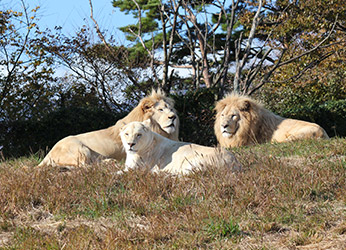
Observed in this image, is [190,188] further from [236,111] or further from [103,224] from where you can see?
[236,111]

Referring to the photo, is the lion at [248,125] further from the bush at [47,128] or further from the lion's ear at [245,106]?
the bush at [47,128]

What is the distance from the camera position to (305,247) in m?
3.98

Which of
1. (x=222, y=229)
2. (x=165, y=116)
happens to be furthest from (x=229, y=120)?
(x=222, y=229)

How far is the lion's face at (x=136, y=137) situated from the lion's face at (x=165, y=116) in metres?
1.96

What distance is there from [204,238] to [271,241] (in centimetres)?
56

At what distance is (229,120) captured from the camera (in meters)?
10.3

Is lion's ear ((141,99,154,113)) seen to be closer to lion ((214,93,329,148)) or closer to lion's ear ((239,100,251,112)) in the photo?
lion ((214,93,329,148))

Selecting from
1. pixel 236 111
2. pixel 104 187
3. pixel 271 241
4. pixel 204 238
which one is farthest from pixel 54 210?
pixel 236 111

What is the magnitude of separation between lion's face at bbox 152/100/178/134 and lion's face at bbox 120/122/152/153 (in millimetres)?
1959

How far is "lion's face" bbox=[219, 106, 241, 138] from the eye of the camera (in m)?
10.3

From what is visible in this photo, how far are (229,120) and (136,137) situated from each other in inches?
166

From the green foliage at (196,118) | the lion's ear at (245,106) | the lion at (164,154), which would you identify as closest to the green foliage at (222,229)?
the lion at (164,154)

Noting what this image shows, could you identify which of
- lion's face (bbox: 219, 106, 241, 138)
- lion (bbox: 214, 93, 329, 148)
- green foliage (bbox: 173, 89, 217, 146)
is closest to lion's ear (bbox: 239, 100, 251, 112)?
lion (bbox: 214, 93, 329, 148)

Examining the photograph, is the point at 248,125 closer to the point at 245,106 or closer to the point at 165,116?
the point at 245,106
